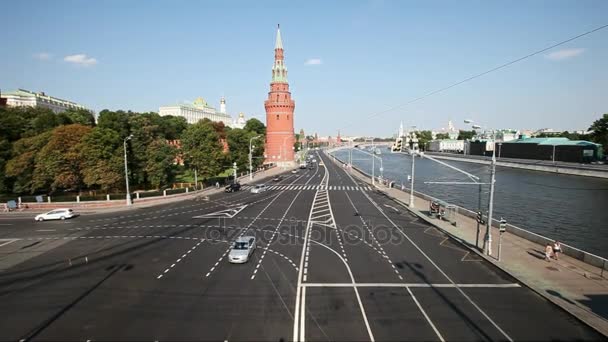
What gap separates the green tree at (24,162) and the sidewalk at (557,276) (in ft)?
171

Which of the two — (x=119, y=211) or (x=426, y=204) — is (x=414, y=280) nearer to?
(x=426, y=204)

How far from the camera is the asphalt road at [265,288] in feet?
45.7

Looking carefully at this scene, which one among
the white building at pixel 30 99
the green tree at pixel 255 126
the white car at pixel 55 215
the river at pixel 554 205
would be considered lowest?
the river at pixel 554 205

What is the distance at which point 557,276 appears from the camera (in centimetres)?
1966

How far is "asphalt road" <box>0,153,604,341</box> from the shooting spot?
13.9 metres

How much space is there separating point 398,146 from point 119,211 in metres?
34.4

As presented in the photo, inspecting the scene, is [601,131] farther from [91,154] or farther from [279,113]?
[91,154]

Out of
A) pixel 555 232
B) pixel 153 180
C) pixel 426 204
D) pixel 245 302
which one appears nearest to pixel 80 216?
pixel 153 180

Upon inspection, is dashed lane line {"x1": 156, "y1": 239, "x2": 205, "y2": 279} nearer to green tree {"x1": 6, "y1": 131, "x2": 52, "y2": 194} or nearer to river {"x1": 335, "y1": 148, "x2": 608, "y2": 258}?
river {"x1": 335, "y1": 148, "x2": 608, "y2": 258}

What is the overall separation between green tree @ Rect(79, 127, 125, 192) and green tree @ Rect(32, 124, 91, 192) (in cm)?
104

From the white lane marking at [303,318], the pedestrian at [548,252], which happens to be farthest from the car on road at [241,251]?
the pedestrian at [548,252]

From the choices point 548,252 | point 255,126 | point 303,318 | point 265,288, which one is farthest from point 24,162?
point 255,126

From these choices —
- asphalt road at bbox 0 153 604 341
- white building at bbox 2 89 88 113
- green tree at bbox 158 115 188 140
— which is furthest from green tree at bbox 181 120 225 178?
white building at bbox 2 89 88 113

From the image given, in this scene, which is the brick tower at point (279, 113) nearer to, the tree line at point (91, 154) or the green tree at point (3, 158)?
the tree line at point (91, 154)
